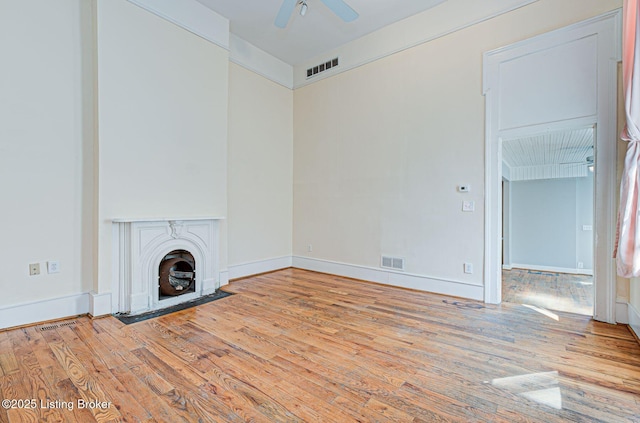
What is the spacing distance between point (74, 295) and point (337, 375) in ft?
9.62

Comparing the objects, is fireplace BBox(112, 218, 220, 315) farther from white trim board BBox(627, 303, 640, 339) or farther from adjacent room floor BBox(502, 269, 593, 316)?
white trim board BBox(627, 303, 640, 339)

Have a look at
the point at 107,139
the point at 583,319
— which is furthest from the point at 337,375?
the point at 107,139

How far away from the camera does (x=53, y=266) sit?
2912 millimetres

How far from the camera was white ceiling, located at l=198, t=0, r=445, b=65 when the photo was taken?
3859mm

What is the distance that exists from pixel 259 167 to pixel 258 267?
175cm

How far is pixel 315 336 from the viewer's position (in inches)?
103

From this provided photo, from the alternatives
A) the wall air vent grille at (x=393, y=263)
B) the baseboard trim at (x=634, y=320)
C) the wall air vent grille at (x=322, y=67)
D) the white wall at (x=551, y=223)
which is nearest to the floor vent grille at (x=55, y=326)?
the wall air vent grille at (x=393, y=263)

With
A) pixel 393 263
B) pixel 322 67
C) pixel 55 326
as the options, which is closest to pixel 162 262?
pixel 55 326

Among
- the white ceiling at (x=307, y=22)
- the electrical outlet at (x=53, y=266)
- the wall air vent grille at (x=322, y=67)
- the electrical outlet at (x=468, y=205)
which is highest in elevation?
the white ceiling at (x=307, y=22)

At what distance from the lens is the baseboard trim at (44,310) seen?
267 cm

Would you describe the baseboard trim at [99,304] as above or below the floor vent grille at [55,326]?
above

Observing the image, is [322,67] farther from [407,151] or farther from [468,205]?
[468,205]

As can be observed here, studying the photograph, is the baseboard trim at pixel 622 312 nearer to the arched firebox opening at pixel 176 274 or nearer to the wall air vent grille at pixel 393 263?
the wall air vent grille at pixel 393 263

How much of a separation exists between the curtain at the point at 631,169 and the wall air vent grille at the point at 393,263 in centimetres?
227
